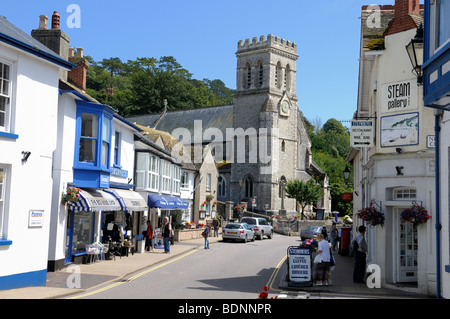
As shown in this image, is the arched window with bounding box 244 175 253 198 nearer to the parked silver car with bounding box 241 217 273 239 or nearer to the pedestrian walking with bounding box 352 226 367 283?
the parked silver car with bounding box 241 217 273 239

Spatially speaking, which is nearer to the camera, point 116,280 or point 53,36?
point 116,280

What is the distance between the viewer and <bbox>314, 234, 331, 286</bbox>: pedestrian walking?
49.4 ft

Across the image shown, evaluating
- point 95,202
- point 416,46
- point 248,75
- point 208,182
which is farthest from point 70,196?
point 248,75

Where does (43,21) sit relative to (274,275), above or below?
above

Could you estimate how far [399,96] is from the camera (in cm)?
1519

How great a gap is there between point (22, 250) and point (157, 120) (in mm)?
64927

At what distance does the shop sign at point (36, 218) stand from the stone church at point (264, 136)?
44752 mm

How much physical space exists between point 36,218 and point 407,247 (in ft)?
35.9

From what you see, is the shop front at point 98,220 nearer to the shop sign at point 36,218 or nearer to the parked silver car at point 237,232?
the shop sign at point 36,218

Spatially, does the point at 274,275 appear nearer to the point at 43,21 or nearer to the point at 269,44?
the point at 43,21

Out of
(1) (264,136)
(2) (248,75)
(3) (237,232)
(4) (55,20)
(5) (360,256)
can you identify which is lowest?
(3) (237,232)

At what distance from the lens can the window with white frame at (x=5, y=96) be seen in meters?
12.4

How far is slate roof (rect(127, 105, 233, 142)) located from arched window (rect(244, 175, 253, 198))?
895cm

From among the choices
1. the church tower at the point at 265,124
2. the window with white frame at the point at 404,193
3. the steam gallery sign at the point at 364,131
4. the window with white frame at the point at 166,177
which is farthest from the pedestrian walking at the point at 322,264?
the church tower at the point at 265,124
